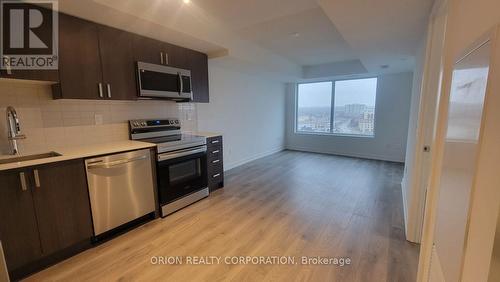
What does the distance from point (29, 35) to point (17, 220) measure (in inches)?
58.9

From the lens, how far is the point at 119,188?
222cm

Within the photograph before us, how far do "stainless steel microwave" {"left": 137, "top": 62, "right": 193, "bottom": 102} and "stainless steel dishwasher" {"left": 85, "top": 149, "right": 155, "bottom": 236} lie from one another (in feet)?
2.49

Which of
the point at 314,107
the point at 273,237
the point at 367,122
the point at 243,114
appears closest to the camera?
the point at 273,237

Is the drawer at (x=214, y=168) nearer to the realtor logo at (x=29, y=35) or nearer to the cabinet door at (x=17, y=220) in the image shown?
the cabinet door at (x=17, y=220)

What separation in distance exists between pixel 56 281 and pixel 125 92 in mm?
1818

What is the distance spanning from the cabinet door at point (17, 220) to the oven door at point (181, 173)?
1.09 metres

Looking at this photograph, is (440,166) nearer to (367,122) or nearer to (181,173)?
(181,173)

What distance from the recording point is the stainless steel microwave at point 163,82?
254 centimetres

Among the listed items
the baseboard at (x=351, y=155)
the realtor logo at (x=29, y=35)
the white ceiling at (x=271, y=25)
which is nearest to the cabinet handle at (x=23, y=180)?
the realtor logo at (x=29, y=35)

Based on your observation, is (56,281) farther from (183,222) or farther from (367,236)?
(367,236)

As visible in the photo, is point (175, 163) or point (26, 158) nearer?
point (26, 158)

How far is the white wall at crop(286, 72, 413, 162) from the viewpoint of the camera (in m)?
4.96

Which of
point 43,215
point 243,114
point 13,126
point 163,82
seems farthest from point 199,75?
point 43,215

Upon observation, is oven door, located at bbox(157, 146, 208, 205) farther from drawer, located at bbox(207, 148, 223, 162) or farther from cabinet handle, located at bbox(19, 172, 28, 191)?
cabinet handle, located at bbox(19, 172, 28, 191)
